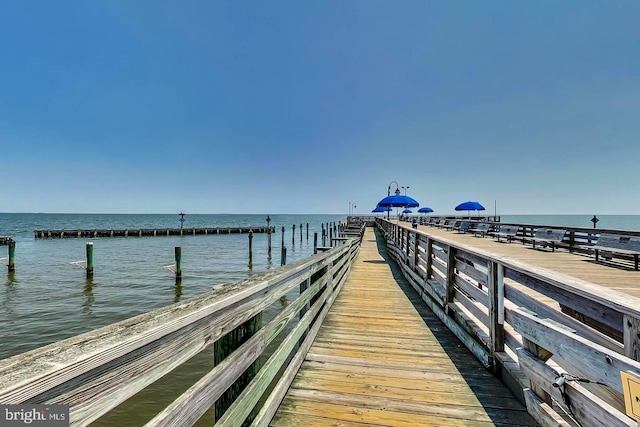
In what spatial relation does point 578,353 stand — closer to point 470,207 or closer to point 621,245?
point 621,245

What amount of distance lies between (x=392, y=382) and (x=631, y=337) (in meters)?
1.91

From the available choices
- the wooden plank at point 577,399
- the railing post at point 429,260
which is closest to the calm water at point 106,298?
the wooden plank at point 577,399

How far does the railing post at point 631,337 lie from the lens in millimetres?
1423

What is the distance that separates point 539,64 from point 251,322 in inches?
703

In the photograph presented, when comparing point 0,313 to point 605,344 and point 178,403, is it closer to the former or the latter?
point 178,403

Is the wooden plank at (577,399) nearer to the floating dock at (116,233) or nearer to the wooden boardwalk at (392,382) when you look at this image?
the wooden boardwalk at (392,382)

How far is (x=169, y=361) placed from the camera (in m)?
1.20

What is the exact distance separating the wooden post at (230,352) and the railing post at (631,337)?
198 centimetres

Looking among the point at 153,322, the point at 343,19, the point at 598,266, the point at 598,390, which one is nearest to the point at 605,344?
the point at 598,390

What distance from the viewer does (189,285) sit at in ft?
42.8

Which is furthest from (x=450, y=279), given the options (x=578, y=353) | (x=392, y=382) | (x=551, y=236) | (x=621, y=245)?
(x=551, y=236)

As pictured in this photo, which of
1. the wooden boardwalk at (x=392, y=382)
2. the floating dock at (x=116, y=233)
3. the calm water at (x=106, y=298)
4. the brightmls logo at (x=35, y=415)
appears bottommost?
A: the calm water at (x=106, y=298)

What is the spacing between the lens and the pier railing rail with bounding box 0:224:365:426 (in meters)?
0.74

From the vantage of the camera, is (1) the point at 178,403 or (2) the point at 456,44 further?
(2) the point at 456,44
